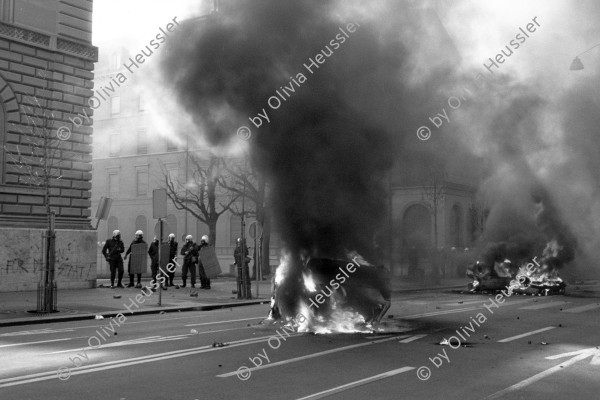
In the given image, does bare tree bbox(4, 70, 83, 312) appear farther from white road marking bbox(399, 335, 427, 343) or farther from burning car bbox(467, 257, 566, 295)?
burning car bbox(467, 257, 566, 295)

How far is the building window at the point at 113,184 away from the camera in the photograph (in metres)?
54.7

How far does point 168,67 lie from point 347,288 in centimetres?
486

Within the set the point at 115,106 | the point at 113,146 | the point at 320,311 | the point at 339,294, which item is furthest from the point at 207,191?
the point at 339,294

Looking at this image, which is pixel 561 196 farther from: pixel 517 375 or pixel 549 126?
pixel 517 375

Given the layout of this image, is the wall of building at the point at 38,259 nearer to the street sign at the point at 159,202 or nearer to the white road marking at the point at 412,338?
the street sign at the point at 159,202

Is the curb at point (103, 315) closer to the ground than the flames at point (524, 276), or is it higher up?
closer to the ground

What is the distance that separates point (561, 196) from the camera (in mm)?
28328

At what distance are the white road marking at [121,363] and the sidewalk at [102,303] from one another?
5.14 metres

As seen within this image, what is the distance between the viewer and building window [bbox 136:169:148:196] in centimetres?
5294

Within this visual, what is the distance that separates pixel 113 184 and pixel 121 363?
49.5 m

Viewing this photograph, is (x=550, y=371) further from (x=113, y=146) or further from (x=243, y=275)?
(x=113, y=146)

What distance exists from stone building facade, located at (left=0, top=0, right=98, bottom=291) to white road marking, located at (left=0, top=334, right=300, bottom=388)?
11244mm

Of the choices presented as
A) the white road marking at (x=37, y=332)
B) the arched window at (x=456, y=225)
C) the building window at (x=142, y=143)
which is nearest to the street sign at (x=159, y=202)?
the white road marking at (x=37, y=332)

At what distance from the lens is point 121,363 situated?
7.48 metres
